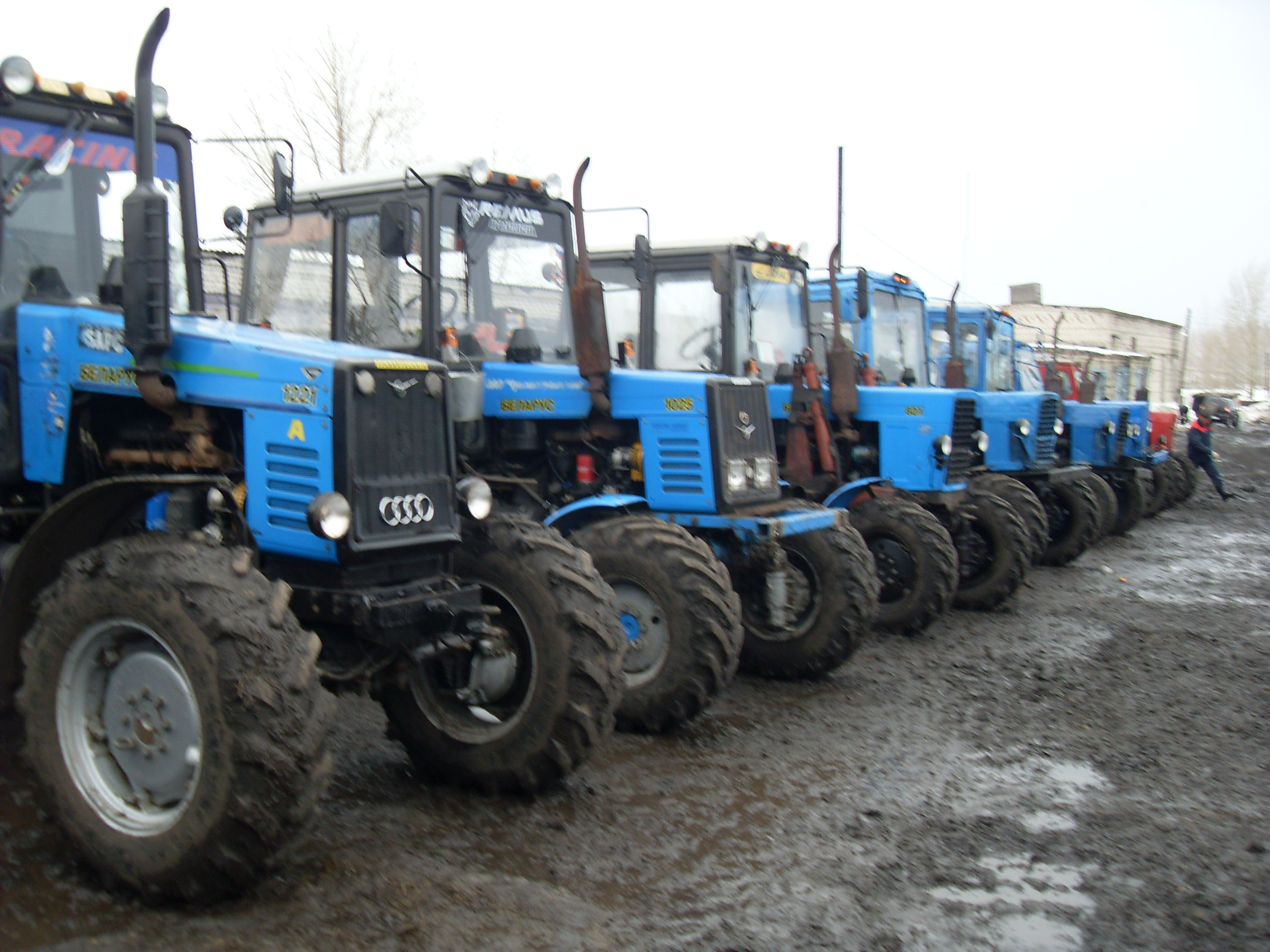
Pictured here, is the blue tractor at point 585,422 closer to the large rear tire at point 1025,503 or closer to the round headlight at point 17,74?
the round headlight at point 17,74

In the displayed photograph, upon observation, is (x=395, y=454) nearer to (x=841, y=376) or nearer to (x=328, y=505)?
(x=328, y=505)

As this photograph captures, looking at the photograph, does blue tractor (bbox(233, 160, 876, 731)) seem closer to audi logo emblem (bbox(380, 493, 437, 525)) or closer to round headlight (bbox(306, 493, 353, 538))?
audi logo emblem (bbox(380, 493, 437, 525))

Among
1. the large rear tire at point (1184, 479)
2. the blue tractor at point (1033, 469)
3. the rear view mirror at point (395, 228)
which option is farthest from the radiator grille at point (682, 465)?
the large rear tire at point (1184, 479)

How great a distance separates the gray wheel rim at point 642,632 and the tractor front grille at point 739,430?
86cm

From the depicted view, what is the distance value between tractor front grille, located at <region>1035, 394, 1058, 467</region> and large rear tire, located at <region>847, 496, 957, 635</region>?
4.01 m

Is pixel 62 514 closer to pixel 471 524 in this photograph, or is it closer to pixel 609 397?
pixel 471 524

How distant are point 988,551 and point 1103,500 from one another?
4.77 m

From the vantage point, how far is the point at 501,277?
588cm

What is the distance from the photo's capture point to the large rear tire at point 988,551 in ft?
29.6

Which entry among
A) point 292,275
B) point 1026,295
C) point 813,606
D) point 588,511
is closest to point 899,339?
point 813,606

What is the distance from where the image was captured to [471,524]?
4309 millimetres

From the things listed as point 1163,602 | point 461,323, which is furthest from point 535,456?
point 1163,602

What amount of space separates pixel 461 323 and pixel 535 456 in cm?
98

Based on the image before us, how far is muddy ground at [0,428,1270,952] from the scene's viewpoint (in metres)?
3.22
